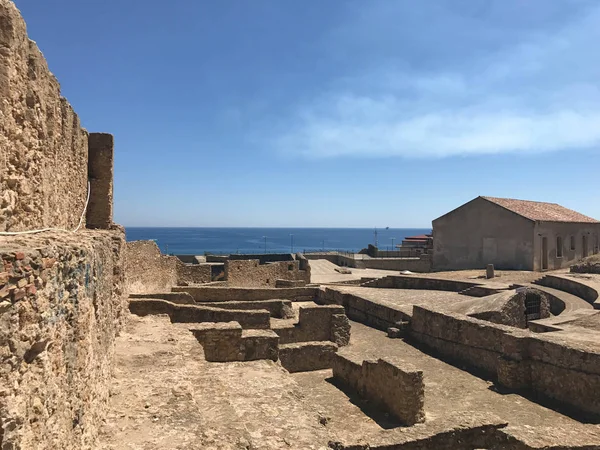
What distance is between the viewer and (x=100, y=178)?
927 centimetres

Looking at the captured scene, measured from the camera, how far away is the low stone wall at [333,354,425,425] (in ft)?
26.5

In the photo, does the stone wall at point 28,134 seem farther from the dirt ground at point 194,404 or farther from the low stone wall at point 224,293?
the low stone wall at point 224,293

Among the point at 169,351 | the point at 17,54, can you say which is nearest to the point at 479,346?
the point at 169,351

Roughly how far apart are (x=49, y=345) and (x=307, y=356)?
8941mm

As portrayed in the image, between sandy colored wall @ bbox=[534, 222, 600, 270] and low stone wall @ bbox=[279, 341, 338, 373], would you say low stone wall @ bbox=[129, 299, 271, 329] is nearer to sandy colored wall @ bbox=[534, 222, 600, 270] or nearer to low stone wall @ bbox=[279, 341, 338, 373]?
low stone wall @ bbox=[279, 341, 338, 373]

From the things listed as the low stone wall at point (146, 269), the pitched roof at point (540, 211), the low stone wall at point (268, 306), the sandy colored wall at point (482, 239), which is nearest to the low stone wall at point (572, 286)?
the sandy colored wall at point (482, 239)

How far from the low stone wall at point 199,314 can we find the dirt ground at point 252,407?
176 cm

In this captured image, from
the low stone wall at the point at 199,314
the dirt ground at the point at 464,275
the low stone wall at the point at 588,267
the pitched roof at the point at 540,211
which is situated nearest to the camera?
the low stone wall at the point at 199,314

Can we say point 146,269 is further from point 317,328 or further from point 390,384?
point 390,384

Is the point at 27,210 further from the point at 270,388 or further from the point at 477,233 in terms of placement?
the point at 477,233

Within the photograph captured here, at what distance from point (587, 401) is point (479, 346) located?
2.79m

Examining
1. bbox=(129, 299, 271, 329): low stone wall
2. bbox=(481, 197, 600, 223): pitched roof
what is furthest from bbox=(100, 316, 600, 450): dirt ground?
bbox=(481, 197, 600, 223): pitched roof

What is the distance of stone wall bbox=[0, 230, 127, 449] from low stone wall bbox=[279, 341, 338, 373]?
6.71 meters

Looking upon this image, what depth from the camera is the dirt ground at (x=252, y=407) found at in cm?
515
